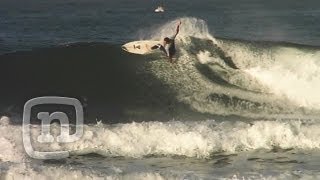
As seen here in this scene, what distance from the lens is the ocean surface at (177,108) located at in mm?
9539

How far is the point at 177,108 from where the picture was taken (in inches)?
552

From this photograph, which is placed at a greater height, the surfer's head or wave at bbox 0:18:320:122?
the surfer's head

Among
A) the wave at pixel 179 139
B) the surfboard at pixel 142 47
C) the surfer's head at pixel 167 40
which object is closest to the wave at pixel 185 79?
the surfboard at pixel 142 47

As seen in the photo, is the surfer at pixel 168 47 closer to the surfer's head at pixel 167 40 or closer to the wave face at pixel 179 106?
the surfer's head at pixel 167 40

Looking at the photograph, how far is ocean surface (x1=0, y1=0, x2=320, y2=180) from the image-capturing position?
9.54m

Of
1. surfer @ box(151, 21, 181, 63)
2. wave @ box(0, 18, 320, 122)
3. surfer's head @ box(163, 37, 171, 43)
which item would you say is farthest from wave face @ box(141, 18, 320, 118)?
surfer's head @ box(163, 37, 171, 43)

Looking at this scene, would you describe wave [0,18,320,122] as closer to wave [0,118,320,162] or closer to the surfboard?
the surfboard

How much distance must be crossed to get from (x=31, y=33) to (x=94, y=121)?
59.5ft

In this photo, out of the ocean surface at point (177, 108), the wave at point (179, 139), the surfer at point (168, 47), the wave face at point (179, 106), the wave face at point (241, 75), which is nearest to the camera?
the ocean surface at point (177, 108)

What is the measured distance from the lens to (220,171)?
30.5 ft

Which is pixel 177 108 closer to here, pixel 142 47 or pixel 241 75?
pixel 241 75

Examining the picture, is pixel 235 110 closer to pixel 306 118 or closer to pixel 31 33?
pixel 306 118

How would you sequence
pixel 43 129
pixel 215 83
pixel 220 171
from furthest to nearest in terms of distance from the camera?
pixel 215 83 < pixel 43 129 < pixel 220 171

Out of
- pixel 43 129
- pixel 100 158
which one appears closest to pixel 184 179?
pixel 100 158
